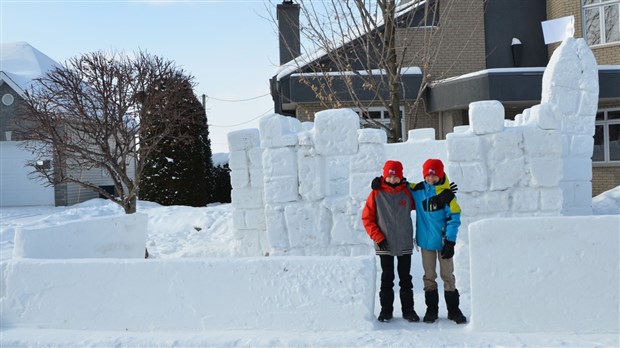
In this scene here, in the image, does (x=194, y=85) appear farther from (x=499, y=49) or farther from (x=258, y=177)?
(x=499, y=49)

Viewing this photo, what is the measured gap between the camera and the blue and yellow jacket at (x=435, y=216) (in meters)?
5.05

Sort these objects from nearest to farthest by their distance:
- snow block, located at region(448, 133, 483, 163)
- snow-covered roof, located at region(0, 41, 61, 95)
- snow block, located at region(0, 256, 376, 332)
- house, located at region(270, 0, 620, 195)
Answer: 1. snow block, located at region(0, 256, 376, 332)
2. snow block, located at region(448, 133, 483, 163)
3. house, located at region(270, 0, 620, 195)
4. snow-covered roof, located at region(0, 41, 61, 95)

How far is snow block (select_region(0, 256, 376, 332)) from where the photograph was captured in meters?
4.82

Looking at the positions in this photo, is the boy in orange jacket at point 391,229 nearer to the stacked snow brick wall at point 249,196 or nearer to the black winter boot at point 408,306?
the black winter boot at point 408,306

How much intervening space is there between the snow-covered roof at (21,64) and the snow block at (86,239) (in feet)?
47.3

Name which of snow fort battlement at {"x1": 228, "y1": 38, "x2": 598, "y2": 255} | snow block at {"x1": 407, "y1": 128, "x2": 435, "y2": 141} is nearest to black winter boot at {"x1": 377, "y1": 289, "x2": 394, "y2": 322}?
snow fort battlement at {"x1": 228, "y1": 38, "x2": 598, "y2": 255}

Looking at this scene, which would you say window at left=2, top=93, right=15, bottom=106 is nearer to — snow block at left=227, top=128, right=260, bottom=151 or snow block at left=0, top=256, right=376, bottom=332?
snow block at left=227, top=128, right=260, bottom=151

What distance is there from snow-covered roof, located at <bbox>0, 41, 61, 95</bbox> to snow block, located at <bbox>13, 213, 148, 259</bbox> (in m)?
14.4

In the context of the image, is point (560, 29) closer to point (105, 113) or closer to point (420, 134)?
point (420, 134)

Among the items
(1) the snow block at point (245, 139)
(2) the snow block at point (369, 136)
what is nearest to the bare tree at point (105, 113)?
(1) the snow block at point (245, 139)

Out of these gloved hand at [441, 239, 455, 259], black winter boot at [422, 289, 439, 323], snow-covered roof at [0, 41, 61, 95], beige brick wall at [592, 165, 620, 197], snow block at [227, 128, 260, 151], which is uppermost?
snow-covered roof at [0, 41, 61, 95]

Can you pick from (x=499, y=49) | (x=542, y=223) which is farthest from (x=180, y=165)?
(x=542, y=223)

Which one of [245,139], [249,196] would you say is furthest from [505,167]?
[245,139]

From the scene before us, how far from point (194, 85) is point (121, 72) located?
4.11 meters
